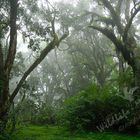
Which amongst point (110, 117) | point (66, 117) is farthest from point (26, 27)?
point (110, 117)

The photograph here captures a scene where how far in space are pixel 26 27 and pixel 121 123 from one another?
509 cm

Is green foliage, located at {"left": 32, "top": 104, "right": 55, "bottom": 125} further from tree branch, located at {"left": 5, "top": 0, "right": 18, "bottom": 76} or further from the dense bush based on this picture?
tree branch, located at {"left": 5, "top": 0, "right": 18, "bottom": 76}

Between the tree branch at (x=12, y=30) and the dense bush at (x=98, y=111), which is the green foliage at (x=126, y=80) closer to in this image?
the dense bush at (x=98, y=111)

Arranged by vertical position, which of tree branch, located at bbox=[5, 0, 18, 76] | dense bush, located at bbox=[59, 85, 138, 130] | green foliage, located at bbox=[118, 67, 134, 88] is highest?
tree branch, located at bbox=[5, 0, 18, 76]

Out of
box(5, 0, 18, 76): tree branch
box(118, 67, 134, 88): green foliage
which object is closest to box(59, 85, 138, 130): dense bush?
box(118, 67, 134, 88): green foliage

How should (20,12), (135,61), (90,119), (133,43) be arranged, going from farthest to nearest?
(133,43), (135,61), (90,119), (20,12)

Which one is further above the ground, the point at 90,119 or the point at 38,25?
the point at 38,25

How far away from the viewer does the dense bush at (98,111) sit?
35.7 ft

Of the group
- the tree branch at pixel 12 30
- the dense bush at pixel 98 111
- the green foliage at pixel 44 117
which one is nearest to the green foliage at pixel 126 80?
the dense bush at pixel 98 111

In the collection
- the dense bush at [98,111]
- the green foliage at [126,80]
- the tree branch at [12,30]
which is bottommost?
the dense bush at [98,111]

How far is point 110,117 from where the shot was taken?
1102cm

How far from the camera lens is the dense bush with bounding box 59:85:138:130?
35.7ft

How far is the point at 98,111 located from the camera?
1116cm

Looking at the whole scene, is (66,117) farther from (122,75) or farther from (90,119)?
(122,75)
